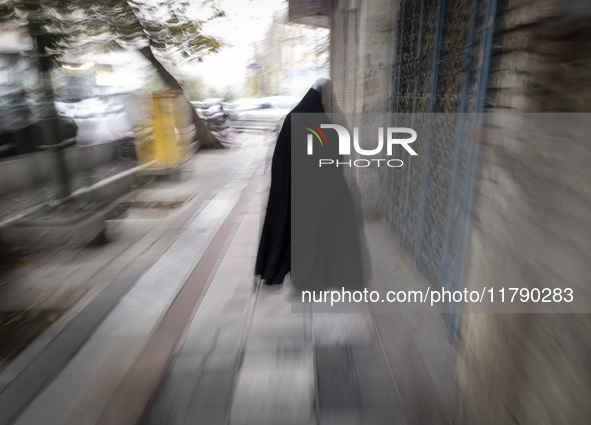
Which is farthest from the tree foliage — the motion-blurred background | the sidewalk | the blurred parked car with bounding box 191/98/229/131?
the blurred parked car with bounding box 191/98/229/131

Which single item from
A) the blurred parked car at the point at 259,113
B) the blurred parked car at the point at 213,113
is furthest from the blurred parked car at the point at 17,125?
the blurred parked car at the point at 259,113

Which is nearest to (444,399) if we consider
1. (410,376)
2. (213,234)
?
(410,376)

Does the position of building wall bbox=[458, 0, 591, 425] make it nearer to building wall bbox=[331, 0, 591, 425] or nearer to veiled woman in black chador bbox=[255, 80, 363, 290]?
building wall bbox=[331, 0, 591, 425]

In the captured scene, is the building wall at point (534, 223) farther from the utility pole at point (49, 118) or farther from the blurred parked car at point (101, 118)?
the blurred parked car at point (101, 118)

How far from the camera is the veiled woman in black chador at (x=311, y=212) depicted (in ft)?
→ 11.5

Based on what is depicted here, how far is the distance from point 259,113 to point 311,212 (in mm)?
18237

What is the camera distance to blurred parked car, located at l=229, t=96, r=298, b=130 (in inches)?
805

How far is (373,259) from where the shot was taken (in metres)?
4.66

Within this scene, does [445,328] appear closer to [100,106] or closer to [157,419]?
[157,419]

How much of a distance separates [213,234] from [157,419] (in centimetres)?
356

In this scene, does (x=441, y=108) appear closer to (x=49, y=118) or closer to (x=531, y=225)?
(x=531, y=225)

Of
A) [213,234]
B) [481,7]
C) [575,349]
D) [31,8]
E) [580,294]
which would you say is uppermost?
[31,8]

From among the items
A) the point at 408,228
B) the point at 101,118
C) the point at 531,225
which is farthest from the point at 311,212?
the point at 101,118

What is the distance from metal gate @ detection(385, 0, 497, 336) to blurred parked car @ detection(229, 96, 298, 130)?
1598cm
